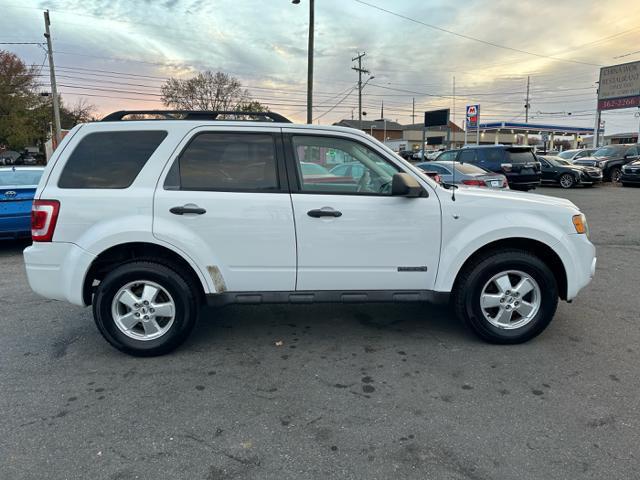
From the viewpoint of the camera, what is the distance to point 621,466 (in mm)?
2297

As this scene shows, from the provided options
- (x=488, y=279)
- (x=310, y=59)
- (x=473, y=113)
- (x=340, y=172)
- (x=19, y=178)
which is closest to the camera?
(x=488, y=279)

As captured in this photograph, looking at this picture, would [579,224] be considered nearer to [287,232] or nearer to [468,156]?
[287,232]

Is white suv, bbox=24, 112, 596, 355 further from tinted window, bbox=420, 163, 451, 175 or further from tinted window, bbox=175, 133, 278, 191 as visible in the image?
tinted window, bbox=420, 163, 451, 175

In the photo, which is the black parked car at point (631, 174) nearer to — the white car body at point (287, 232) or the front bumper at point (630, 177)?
the front bumper at point (630, 177)

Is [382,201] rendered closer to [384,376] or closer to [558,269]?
[384,376]

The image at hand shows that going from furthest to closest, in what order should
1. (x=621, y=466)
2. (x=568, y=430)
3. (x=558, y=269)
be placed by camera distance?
1. (x=558, y=269)
2. (x=568, y=430)
3. (x=621, y=466)

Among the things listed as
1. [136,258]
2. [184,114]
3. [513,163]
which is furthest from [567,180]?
[136,258]

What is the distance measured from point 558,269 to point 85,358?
164 inches

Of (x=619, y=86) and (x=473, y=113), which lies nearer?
(x=619, y=86)

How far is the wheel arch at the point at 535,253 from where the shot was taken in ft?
12.3

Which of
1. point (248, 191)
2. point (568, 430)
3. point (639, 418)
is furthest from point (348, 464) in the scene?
point (248, 191)

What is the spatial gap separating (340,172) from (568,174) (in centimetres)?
1854

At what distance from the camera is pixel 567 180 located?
18906 mm

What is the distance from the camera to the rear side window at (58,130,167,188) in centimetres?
347
